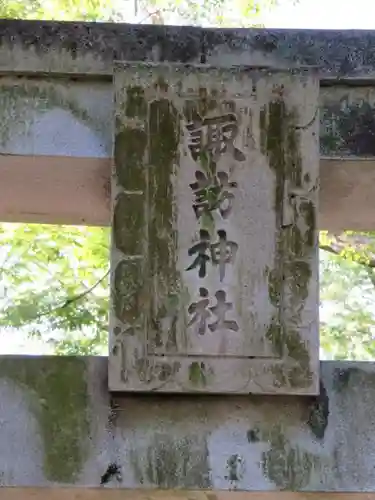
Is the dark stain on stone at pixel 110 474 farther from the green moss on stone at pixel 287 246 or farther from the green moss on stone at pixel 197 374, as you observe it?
the green moss on stone at pixel 287 246

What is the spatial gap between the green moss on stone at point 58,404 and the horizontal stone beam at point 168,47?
75 centimetres

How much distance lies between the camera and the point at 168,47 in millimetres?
1963

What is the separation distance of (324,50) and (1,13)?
7.05 feet

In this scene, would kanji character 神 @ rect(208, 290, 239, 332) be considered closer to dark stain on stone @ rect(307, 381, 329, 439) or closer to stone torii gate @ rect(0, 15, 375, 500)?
stone torii gate @ rect(0, 15, 375, 500)

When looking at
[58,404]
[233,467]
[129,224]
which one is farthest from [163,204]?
[233,467]

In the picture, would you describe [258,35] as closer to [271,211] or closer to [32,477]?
[271,211]

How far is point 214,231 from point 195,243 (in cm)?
5

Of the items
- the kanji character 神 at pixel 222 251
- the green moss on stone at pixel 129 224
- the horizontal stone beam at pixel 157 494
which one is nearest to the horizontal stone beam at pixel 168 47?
the green moss on stone at pixel 129 224

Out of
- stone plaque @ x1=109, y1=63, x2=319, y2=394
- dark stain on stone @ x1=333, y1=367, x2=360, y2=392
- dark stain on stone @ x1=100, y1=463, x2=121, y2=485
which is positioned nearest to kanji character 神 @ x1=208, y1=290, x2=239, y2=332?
stone plaque @ x1=109, y1=63, x2=319, y2=394

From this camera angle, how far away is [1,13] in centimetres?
359

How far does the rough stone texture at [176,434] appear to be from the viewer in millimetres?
1749

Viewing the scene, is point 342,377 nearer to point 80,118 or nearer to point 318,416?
point 318,416

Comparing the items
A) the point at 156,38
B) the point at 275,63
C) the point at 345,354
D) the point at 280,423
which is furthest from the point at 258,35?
the point at 345,354

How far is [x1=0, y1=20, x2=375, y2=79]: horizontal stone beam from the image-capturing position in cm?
192
